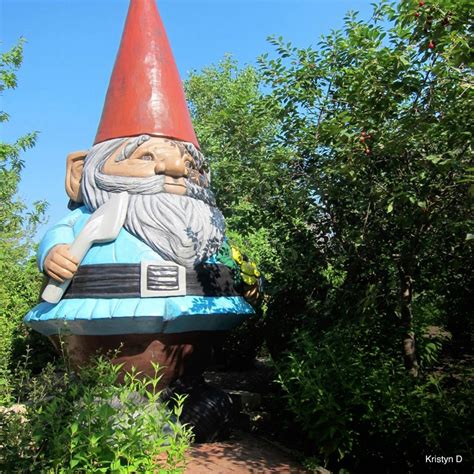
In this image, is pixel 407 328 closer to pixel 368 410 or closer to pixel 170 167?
pixel 368 410

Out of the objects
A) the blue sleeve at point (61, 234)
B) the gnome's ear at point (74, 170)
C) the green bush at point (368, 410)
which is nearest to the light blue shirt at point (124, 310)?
the blue sleeve at point (61, 234)

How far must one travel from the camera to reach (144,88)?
5.34 m

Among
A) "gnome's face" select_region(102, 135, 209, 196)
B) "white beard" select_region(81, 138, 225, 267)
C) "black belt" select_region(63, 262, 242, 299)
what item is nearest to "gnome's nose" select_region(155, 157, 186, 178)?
"gnome's face" select_region(102, 135, 209, 196)

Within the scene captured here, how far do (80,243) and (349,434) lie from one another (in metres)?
2.78

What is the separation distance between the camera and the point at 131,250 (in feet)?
15.0

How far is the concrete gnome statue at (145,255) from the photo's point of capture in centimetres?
443

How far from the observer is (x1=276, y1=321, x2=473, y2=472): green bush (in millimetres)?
3531

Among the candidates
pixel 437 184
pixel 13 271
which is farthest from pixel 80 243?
pixel 13 271

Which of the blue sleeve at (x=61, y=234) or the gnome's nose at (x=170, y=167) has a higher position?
the gnome's nose at (x=170, y=167)

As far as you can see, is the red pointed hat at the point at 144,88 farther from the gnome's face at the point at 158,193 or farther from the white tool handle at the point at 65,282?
the white tool handle at the point at 65,282

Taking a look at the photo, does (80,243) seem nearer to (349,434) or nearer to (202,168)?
(202,168)

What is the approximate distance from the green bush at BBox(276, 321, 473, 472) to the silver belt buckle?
1202 mm

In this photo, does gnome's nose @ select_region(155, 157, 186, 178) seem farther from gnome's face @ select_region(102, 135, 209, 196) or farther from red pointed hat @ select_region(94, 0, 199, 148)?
red pointed hat @ select_region(94, 0, 199, 148)

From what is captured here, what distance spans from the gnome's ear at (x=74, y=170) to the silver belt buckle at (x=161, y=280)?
4.88 feet
